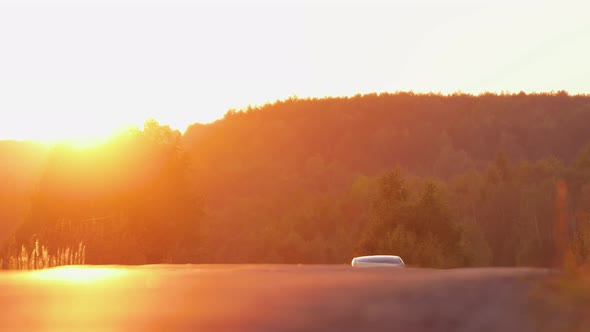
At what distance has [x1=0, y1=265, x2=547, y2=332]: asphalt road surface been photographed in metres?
1.58

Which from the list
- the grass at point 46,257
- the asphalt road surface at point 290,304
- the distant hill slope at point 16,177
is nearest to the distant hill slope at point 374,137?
the distant hill slope at point 16,177

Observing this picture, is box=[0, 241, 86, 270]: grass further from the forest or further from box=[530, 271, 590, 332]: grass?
box=[530, 271, 590, 332]: grass

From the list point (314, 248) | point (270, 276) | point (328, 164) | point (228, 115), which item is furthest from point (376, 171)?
point (270, 276)

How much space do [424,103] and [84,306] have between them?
17707 centimetres

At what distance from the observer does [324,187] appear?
15625 centimetres

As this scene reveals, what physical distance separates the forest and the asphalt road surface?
459 millimetres

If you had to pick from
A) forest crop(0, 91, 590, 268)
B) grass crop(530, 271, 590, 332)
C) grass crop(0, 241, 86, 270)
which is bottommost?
grass crop(530, 271, 590, 332)

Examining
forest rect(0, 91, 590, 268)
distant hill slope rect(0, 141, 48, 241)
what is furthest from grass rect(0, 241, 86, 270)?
distant hill slope rect(0, 141, 48, 241)

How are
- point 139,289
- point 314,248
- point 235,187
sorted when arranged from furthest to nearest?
1. point 235,187
2. point 314,248
3. point 139,289

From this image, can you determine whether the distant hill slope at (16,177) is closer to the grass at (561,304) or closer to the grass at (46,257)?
the grass at (46,257)

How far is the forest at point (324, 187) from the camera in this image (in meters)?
55.0

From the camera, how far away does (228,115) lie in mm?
188125

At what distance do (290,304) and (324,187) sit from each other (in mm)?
154707

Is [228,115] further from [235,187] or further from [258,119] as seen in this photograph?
Result: [235,187]
